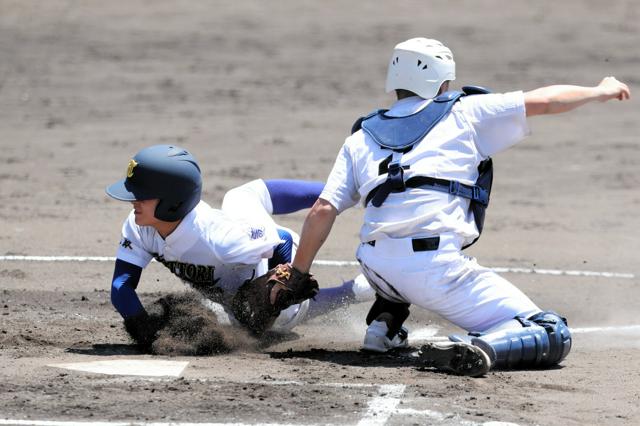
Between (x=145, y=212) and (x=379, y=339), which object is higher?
(x=145, y=212)

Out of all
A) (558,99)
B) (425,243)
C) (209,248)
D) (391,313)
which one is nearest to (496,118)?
(558,99)

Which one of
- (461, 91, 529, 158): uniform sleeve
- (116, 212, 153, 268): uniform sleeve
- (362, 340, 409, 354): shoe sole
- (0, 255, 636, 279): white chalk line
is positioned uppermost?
(461, 91, 529, 158): uniform sleeve

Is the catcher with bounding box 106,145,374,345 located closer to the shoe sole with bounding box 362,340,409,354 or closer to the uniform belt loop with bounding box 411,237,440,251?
the shoe sole with bounding box 362,340,409,354

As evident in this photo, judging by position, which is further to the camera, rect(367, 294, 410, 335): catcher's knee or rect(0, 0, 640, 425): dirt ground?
rect(367, 294, 410, 335): catcher's knee

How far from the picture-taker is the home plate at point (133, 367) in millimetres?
5410

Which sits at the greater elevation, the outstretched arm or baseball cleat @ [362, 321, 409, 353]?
the outstretched arm

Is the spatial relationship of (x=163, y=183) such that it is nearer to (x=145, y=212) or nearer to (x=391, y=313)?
(x=145, y=212)

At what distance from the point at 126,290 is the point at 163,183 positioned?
21.6 inches

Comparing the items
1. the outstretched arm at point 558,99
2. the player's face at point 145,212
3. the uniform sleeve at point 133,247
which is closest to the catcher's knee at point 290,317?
the uniform sleeve at point 133,247

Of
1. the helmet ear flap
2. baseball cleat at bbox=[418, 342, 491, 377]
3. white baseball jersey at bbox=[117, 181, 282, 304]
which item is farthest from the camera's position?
white baseball jersey at bbox=[117, 181, 282, 304]

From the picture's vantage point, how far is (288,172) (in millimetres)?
11477

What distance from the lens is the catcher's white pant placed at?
18.3 ft

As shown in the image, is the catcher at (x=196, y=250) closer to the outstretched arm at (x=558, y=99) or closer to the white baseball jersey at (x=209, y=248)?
the white baseball jersey at (x=209, y=248)

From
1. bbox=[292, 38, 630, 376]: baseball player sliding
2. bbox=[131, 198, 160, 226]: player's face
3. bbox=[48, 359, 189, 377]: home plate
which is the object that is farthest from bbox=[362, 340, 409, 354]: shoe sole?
bbox=[131, 198, 160, 226]: player's face
